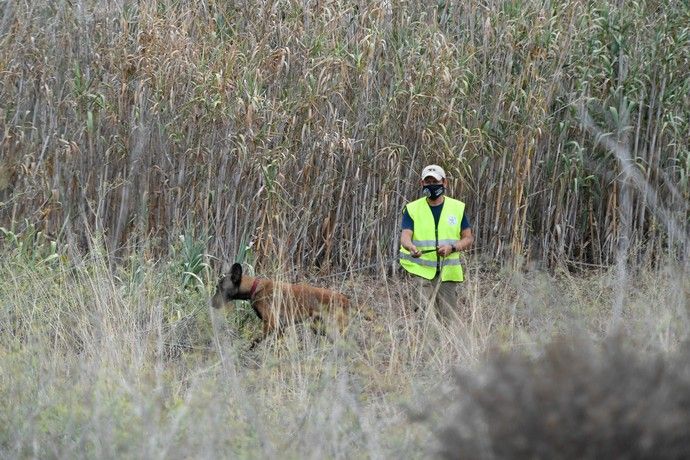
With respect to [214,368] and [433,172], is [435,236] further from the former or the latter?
[214,368]

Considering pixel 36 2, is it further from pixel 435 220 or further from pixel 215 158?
pixel 435 220

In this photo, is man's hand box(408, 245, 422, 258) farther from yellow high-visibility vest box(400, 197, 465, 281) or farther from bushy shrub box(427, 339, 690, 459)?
bushy shrub box(427, 339, 690, 459)

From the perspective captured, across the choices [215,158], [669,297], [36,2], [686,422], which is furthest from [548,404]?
[36,2]

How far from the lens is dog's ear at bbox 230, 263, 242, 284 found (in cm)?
782

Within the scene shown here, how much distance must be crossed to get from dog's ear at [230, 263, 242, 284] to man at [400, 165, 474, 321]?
123 cm

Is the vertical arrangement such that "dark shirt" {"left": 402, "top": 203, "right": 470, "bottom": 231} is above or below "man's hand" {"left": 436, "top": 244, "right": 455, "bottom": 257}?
above

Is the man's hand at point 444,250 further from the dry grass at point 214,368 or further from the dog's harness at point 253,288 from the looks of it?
the dog's harness at point 253,288

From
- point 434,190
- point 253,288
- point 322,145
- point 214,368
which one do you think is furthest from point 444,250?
point 214,368

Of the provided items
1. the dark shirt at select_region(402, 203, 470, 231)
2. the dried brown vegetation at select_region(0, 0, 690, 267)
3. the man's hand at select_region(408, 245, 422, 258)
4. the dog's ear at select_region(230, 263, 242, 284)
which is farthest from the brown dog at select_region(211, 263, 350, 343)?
the dried brown vegetation at select_region(0, 0, 690, 267)

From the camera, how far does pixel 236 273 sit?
7.86 meters

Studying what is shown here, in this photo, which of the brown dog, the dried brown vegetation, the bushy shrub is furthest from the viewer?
the dried brown vegetation

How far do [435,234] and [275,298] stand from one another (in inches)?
55.6

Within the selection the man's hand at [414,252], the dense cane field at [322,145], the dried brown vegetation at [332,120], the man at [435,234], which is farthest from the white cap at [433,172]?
the dried brown vegetation at [332,120]

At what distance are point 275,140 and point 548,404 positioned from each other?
23.0 feet
